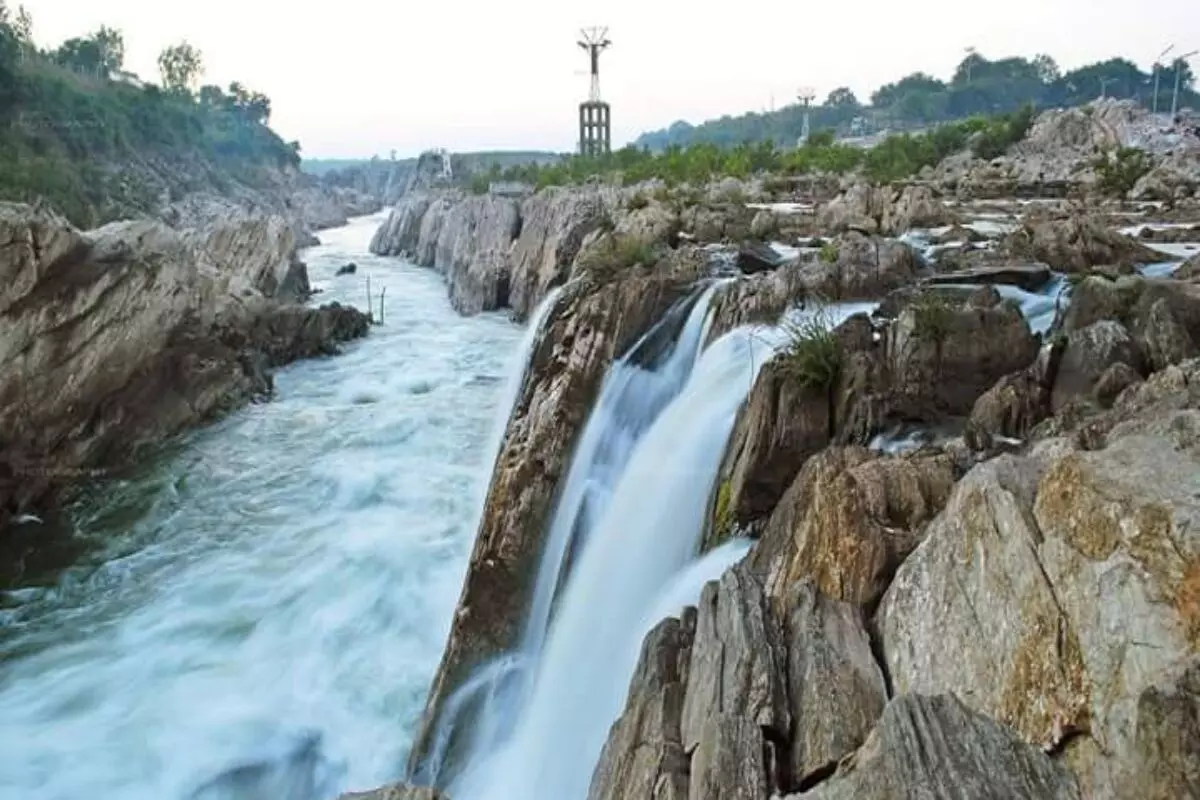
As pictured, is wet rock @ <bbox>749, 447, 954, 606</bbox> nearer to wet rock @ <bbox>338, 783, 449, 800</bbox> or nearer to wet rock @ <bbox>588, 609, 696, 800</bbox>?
wet rock @ <bbox>588, 609, 696, 800</bbox>

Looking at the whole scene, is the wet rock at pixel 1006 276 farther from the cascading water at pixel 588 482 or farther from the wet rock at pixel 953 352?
the cascading water at pixel 588 482

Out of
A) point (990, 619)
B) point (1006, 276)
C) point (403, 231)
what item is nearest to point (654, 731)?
point (990, 619)

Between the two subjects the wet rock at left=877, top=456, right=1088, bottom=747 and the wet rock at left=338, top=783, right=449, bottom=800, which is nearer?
the wet rock at left=877, top=456, right=1088, bottom=747

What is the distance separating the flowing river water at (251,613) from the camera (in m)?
9.34

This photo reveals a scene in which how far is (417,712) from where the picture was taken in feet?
32.7

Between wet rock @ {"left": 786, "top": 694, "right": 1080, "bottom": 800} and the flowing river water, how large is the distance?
680 cm

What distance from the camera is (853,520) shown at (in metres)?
5.45

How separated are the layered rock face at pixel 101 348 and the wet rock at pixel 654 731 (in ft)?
44.7

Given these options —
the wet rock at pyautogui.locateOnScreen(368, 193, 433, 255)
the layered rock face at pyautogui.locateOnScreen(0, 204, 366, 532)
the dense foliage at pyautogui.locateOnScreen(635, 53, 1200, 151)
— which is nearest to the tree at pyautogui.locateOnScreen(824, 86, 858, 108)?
the dense foliage at pyautogui.locateOnScreen(635, 53, 1200, 151)

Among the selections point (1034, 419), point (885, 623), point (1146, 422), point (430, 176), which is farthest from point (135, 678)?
point (430, 176)

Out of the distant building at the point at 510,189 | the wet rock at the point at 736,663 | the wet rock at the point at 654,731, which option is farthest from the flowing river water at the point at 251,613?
the distant building at the point at 510,189

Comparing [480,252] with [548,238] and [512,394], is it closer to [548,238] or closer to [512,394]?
[548,238]

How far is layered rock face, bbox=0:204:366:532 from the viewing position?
15273mm

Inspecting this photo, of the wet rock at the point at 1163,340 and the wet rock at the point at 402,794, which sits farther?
the wet rock at the point at 1163,340
